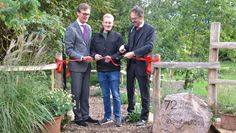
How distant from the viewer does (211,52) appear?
6.12m

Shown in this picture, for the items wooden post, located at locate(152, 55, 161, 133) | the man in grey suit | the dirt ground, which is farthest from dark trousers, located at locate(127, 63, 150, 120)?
the man in grey suit

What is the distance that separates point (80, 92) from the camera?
6.18m

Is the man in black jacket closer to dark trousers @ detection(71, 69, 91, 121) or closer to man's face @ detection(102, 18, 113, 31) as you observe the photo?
man's face @ detection(102, 18, 113, 31)

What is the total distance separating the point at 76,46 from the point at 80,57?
21 cm

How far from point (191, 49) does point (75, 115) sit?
4.37 meters

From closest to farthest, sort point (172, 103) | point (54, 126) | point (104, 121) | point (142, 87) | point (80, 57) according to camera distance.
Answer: point (54, 126) → point (172, 103) → point (80, 57) → point (142, 87) → point (104, 121)

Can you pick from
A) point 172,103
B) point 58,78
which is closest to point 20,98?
point 58,78

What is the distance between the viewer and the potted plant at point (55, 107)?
208 inches

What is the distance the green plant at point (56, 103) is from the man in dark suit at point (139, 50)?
1.09 metres

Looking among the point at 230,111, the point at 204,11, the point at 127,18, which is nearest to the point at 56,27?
the point at 230,111

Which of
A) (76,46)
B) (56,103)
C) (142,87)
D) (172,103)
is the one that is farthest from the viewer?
(142,87)

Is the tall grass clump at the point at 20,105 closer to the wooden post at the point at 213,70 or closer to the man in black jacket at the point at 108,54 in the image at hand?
the man in black jacket at the point at 108,54

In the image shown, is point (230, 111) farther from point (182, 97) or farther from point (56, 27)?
point (56, 27)

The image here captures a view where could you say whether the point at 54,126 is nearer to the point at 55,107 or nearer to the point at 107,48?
the point at 55,107
